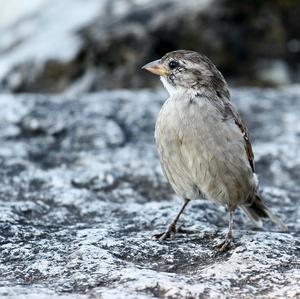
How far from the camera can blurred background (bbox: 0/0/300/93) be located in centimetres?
1080

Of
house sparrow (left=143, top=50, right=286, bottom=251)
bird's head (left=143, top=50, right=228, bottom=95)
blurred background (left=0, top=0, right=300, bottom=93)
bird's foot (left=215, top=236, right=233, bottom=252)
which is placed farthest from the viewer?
blurred background (left=0, top=0, right=300, bottom=93)

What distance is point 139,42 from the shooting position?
35.4 feet

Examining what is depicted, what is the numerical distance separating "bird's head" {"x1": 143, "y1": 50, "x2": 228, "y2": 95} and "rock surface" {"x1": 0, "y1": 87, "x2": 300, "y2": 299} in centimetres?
105

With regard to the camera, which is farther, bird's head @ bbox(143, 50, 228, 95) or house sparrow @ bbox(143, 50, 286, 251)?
bird's head @ bbox(143, 50, 228, 95)

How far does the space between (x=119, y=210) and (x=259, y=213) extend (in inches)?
44.4

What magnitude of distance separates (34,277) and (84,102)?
4.06 m

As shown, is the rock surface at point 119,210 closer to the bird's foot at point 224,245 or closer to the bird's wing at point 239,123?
the bird's foot at point 224,245

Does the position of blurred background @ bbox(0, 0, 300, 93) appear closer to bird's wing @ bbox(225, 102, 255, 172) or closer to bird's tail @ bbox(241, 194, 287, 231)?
bird's tail @ bbox(241, 194, 287, 231)

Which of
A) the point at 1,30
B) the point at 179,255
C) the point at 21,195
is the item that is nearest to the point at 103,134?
the point at 21,195

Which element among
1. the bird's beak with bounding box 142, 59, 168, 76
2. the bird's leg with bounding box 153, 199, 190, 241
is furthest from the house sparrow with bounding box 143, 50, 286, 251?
the bird's beak with bounding box 142, 59, 168, 76

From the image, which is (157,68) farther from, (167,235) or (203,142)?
(167,235)

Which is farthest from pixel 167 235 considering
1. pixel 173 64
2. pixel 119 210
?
pixel 173 64

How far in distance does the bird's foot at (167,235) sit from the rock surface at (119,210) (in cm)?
5

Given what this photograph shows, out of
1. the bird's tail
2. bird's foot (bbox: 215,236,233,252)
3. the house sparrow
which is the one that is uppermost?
the house sparrow
